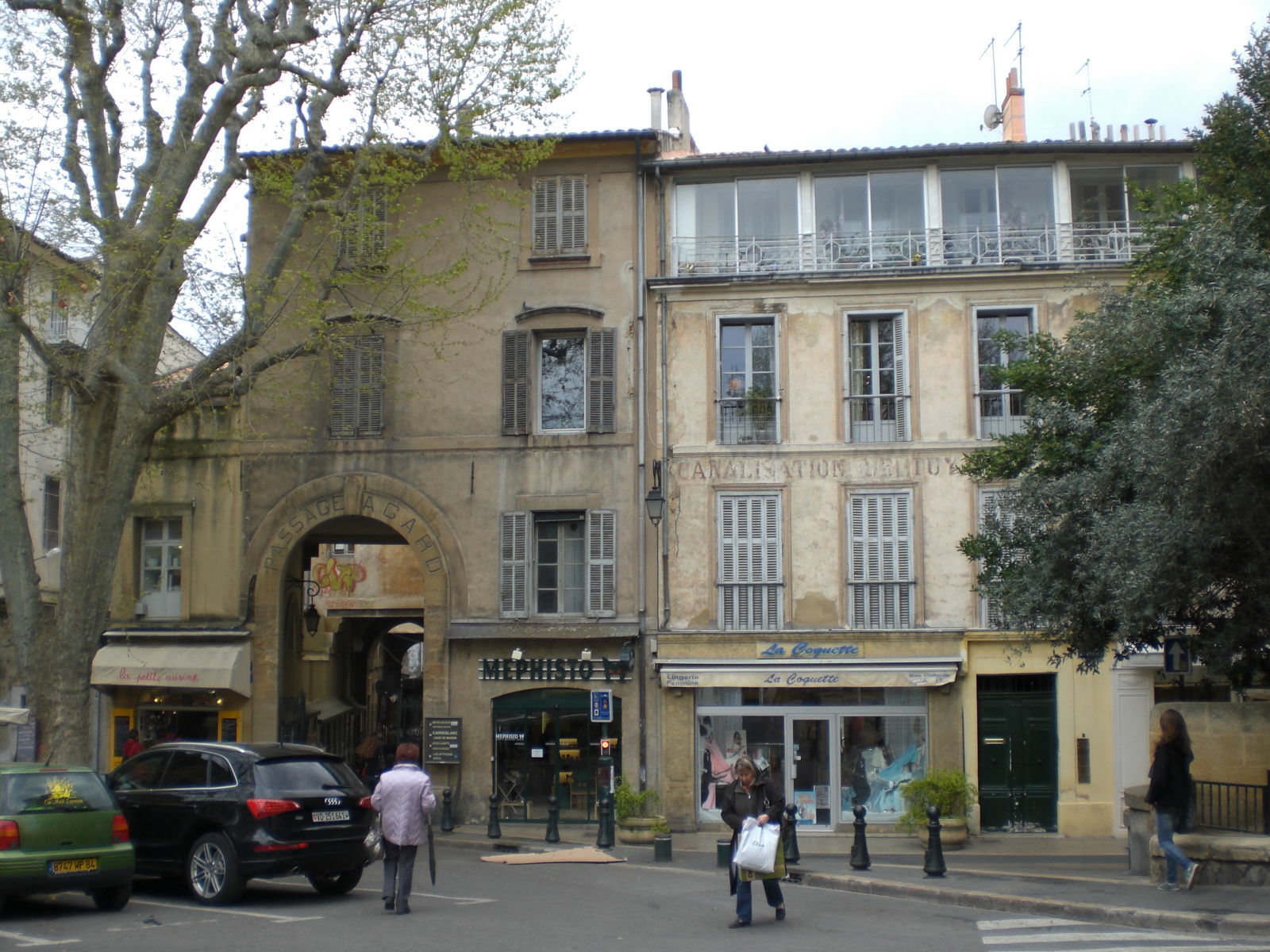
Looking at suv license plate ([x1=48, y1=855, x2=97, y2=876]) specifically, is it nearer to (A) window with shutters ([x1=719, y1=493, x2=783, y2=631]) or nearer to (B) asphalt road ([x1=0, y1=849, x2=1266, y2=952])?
(B) asphalt road ([x1=0, y1=849, x2=1266, y2=952])

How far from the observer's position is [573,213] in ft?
78.3

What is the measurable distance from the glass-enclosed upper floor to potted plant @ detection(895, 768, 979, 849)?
28.9ft

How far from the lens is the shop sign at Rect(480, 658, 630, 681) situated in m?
22.6

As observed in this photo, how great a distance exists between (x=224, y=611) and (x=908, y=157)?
14915mm

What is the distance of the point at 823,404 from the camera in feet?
74.9

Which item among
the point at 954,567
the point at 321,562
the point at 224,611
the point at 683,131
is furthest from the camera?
the point at 321,562

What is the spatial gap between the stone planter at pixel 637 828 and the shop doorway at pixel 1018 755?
583cm

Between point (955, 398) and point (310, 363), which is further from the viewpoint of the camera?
point (310, 363)

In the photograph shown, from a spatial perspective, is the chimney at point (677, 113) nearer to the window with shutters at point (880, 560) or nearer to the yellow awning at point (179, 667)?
the window with shutters at point (880, 560)

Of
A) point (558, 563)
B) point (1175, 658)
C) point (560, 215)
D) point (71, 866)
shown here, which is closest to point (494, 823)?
point (558, 563)

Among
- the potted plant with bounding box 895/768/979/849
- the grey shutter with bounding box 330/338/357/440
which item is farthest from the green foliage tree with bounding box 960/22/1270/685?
the grey shutter with bounding box 330/338/357/440

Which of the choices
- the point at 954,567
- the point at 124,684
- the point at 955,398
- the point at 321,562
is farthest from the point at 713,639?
the point at 321,562

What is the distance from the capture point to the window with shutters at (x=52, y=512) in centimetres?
2897

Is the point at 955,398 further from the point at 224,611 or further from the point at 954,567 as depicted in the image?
the point at 224,611
